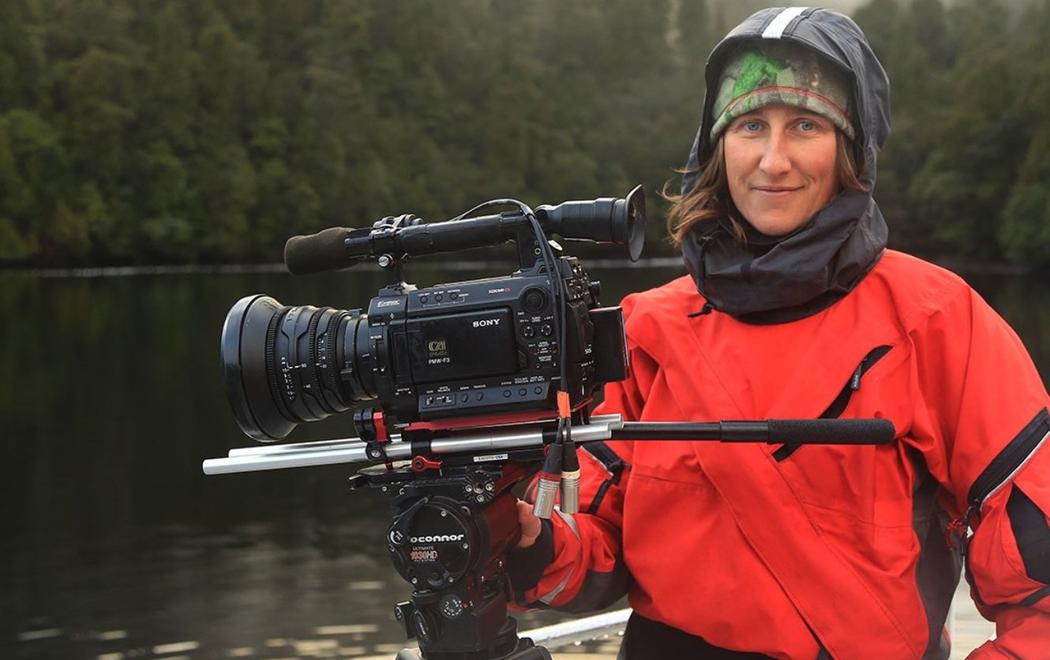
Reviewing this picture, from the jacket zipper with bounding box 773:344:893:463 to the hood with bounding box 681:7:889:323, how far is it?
12 cm

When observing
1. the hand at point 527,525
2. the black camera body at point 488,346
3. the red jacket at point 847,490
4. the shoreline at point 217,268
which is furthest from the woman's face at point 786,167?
the shoreline at point 217,268

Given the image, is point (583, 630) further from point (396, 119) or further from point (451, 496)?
point (396, 119)

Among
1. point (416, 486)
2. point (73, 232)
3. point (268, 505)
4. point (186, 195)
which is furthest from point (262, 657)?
point (186, 195)

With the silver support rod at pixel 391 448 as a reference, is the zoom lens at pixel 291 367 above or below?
above

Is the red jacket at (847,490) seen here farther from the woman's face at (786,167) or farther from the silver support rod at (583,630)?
the silver support rod at (583,630)

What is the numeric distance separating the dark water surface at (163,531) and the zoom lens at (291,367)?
5.81 m

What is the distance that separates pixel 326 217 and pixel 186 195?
23.4 ft

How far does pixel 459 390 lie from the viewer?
70.8 inches

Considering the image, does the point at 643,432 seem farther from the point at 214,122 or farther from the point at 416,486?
the point at 214,122

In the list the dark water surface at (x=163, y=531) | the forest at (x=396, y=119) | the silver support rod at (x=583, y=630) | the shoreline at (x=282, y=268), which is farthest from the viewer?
the forest at (x=396, y=119)

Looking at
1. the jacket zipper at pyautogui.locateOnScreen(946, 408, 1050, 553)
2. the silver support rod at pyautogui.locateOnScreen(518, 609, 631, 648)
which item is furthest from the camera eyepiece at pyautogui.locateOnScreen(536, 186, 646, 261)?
the silver support rod at pyautogui.locateOnScreen(518, 609, 631, 648)

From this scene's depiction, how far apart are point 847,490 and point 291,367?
0.89m

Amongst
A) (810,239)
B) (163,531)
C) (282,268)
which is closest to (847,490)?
(810,239)

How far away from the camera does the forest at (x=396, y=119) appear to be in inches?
2115
